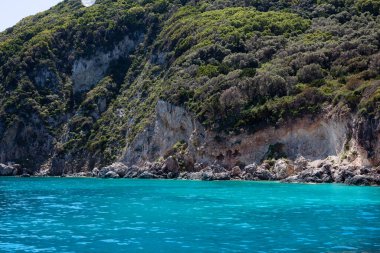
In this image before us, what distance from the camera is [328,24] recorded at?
82000 mm

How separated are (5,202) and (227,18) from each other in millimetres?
65197

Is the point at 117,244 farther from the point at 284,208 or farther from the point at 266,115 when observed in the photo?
the point at 266,115

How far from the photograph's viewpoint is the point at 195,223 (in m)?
24.7

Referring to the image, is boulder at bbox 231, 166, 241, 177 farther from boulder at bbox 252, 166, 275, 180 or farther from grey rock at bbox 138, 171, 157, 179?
grey rock at bbox 138, 171, 157, 179

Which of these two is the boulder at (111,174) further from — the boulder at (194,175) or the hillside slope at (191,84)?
the boulder at (194,175)

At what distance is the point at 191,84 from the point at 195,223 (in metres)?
53.5

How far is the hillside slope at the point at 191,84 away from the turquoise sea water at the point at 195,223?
22.8 m

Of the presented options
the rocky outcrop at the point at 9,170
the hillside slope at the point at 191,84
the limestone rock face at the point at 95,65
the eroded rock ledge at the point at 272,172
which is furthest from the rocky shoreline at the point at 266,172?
the limestone rock face at the point at 95,65

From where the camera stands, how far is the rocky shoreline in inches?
2002

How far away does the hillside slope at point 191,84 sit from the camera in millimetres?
60625

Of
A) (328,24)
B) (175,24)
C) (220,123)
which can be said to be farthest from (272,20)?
(220,123)

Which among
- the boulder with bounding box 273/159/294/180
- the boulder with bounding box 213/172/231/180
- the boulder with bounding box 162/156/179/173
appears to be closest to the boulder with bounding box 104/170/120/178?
the boulder with bounding box 162/156/179/173

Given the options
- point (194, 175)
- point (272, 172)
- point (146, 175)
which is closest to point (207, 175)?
point (194, 175)

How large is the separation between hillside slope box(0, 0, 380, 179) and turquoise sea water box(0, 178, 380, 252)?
22.8 meters
